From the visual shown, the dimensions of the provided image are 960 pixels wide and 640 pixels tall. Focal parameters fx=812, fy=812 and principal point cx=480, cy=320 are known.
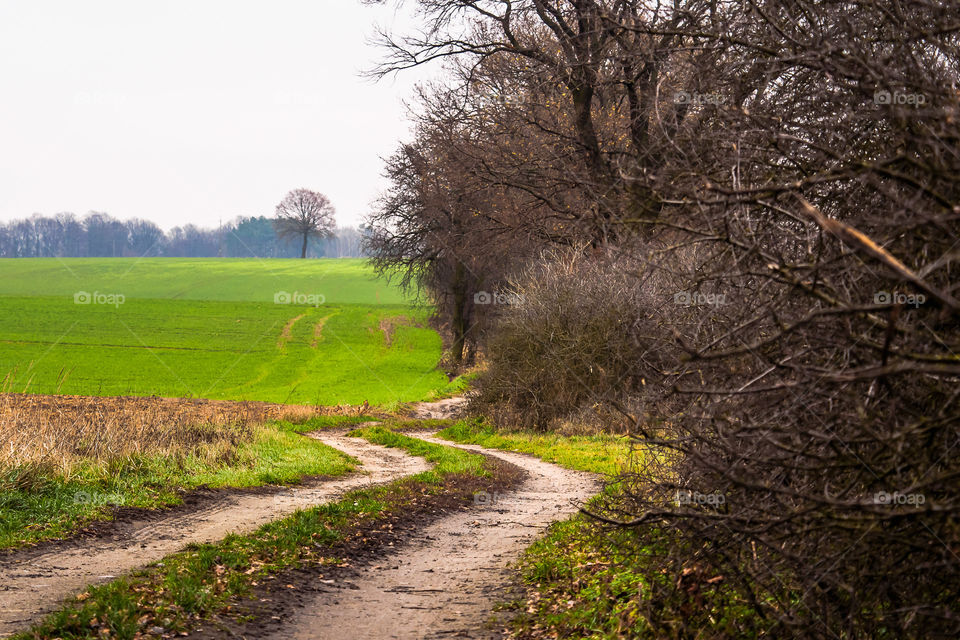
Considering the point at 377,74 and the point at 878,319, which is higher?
the point at 377,74

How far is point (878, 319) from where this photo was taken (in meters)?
3.37

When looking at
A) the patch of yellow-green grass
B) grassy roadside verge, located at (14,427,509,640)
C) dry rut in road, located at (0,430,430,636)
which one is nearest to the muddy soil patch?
grassy roadside verge, located at (14,427,509,640)

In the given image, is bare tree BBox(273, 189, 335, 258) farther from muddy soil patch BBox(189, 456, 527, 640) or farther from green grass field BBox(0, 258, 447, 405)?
muddy soil patch BBox(189, 456, 527, 640)

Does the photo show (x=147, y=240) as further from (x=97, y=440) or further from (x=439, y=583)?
(x=439, y=583)

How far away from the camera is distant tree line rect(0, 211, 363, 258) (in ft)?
386

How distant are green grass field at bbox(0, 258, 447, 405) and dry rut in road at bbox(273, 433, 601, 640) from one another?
23.6 metres

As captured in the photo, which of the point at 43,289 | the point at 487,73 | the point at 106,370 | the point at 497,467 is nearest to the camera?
the point at 497,467

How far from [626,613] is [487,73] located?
17.1m

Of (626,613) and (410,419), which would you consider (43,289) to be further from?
(626,613)

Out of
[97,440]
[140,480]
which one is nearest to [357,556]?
[140,480]

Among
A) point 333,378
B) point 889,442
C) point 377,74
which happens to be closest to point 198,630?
point 889,442

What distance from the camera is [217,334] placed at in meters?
66.2

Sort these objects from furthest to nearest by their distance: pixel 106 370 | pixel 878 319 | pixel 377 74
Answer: pixel 106 370 → pixel 377 74 → pixel 878 319

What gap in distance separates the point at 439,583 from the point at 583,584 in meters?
1.70
